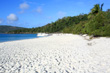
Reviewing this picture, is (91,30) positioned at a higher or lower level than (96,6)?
lower

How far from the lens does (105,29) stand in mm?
16297

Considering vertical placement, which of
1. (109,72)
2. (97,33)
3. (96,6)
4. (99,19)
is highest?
(96,6)

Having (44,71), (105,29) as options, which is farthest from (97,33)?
(44,71)

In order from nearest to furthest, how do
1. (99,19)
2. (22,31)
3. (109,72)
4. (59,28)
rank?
(109,72) → (99,19) → (59,28) → (22,31)

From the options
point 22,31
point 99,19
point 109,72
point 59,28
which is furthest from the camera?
point 22,31

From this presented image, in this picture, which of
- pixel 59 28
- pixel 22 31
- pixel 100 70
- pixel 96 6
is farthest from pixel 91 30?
pixel 22 31

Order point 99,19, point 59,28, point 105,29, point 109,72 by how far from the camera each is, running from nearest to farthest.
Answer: point 109,72, point 105,29, point 99,19, point 59,28

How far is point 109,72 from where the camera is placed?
3.54m

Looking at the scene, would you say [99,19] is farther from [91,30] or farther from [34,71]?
[34,71]

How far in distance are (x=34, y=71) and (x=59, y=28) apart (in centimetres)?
10076

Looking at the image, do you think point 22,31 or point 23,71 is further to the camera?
point 22,31

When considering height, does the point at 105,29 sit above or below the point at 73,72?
above

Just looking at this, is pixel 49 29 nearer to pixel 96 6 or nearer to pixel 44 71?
pixel 96 6

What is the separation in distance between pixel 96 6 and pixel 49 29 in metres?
81.3
